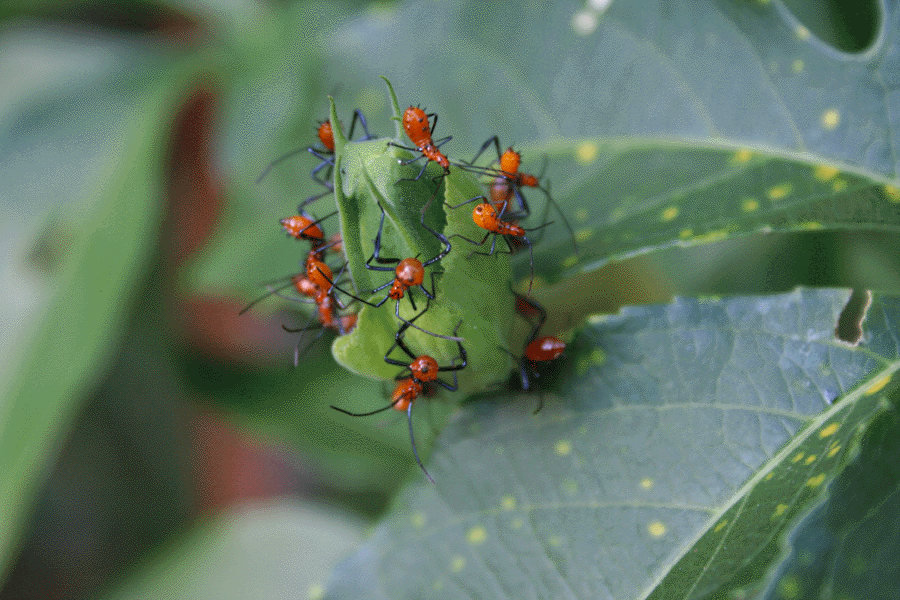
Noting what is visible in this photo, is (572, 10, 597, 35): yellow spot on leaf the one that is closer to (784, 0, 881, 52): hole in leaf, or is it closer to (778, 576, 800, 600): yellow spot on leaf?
(784, 0, 881, 52): hole in leaf

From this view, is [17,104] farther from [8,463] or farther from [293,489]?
[293,489]

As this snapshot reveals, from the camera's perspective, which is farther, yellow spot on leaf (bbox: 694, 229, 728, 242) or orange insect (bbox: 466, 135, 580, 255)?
orange insect (bbox: 466, 135, 580, 255)

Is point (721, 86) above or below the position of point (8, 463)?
above

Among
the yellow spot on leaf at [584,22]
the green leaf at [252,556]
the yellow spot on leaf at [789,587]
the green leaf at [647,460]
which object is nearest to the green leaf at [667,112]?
the yellow spot on leaf at [584,22]

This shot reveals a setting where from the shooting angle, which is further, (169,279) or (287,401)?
(169,279)

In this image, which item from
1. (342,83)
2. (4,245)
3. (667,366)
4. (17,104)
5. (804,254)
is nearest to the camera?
(667,366)

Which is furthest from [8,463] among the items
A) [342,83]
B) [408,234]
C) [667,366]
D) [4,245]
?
[667,366]

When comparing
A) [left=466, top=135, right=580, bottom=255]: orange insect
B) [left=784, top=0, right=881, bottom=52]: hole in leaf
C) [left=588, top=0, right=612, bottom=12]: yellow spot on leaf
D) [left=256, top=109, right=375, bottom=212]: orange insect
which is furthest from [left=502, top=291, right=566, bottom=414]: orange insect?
[left=784, top=0, right=881, bottom=52]: hole in leaf
